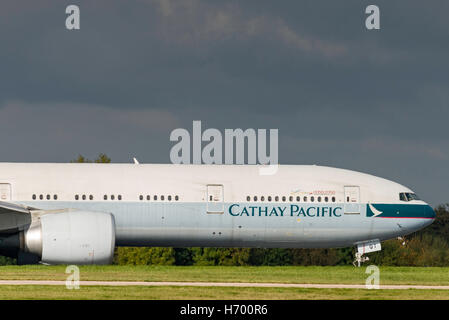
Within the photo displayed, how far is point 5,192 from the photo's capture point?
33.9 meters

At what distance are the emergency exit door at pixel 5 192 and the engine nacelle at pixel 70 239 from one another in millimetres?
3176

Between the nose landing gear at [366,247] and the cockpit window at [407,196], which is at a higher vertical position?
the cockpit window at [407,196]

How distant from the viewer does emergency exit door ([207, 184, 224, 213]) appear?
34656 millimetres

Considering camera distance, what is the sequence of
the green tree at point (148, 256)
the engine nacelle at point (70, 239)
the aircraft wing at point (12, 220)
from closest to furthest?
the engine nacelle at point (70, 239) → the aircraft wing at point (12, 220) → the green tree at point (148, 256)

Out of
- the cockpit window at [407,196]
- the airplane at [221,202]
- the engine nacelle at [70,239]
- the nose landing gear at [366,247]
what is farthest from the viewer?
the nose landing gear at [366,247]

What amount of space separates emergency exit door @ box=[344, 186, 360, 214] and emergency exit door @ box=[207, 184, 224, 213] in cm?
509

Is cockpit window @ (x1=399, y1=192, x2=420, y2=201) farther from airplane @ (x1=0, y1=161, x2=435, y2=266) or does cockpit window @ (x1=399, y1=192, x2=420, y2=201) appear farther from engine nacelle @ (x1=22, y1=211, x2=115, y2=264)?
engine nacelle @ (x1=22, y1=211, x2=115, y2=264)

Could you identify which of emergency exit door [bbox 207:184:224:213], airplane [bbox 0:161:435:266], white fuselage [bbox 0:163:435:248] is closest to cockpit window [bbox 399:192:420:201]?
airplane [bbox 0:161:435:266]

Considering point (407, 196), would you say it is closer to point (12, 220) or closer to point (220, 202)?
point (220, 202)

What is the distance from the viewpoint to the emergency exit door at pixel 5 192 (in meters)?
33.8

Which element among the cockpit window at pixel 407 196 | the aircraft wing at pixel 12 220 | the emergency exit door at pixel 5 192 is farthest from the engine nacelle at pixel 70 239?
the cockpit window at pixel 407 196

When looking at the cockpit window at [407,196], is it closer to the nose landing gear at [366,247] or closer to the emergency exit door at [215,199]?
the nose landing gear at [366,247]
